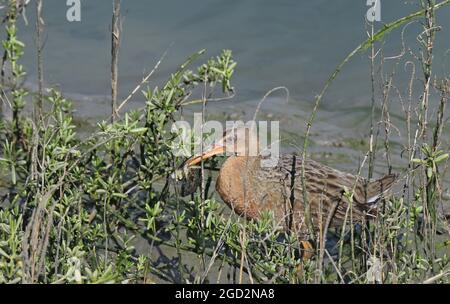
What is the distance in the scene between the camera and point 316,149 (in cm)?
1014

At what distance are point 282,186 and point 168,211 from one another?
0.93 meters

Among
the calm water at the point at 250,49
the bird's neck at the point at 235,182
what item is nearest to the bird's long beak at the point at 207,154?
the bird's neck at the point at 235,182

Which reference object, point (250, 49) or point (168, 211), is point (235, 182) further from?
point (250, 49)

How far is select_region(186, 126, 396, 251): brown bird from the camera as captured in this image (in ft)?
23.4

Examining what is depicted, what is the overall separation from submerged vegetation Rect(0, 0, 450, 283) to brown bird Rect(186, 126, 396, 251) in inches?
8.5

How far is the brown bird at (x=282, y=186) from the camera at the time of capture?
714 cm

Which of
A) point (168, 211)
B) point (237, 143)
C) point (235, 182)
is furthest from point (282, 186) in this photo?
point (168, 211)

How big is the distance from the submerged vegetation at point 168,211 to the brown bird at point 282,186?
0.71 ft

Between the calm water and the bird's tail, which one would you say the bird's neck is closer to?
the bird's tail

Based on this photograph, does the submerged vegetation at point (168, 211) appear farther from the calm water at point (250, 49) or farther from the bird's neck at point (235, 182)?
the calm water at point (250, 49)

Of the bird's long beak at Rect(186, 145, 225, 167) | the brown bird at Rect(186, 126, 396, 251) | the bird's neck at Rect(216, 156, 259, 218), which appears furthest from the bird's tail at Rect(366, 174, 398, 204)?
the bird's long beak at Rect(186, 145, 225, 167)
